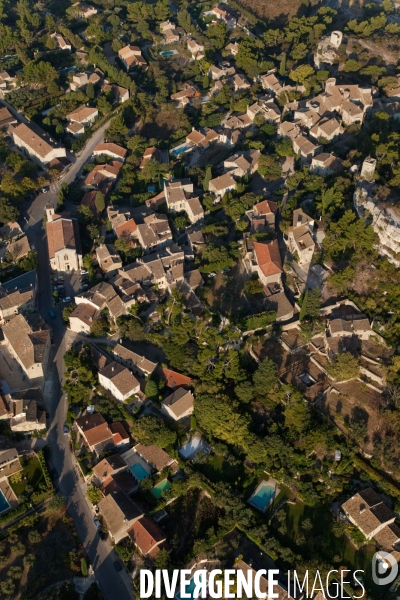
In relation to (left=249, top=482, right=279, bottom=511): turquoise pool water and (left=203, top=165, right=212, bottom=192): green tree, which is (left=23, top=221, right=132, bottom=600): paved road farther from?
(left=203, top=165, right=212, bottom=192): green tree

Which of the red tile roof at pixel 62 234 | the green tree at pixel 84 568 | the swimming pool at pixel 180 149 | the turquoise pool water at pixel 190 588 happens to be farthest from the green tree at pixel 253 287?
the green tree at pixel 84 568

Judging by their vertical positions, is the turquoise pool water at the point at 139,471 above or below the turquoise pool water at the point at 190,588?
above

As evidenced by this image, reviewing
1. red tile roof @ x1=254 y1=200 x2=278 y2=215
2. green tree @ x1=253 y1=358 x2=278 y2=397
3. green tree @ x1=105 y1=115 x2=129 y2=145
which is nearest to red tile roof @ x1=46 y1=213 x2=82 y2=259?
green tree @ x1=105 y1=115 x2=129 y2=145

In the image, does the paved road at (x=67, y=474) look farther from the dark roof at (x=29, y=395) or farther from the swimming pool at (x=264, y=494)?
the swimming pool at (x=264, y=494)

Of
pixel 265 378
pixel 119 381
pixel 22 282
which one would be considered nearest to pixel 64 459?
pixel 119 381

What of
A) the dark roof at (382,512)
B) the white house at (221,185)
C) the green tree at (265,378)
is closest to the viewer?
the dark roof at (382,512)

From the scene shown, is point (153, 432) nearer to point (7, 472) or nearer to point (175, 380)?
point (175, 380)

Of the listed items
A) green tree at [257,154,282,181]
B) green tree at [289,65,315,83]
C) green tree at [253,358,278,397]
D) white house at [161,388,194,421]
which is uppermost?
green tree at [289,65,315,83]

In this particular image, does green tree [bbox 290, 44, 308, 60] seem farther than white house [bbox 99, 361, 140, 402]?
Yes
